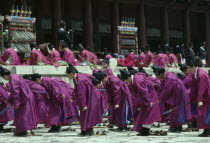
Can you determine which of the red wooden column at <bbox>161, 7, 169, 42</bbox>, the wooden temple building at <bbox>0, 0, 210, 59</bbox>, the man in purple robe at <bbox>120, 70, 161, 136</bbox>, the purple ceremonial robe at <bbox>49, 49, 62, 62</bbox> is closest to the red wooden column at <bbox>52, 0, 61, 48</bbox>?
the wooden temple building at <bbox>0, 0, 210, 59</bbox>

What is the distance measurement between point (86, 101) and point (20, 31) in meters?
6.39

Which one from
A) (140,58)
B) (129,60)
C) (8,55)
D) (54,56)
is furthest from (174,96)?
(140,58)

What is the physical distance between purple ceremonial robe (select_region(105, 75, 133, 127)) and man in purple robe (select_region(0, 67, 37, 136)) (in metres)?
2.18

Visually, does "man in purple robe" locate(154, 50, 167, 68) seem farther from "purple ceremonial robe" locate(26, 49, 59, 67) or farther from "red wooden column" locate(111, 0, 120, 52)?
"purple ceremonial robe" locate(26, 49, 59, 67)

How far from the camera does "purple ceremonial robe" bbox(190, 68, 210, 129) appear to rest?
9.95 m

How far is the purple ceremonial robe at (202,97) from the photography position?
9953 millimetres

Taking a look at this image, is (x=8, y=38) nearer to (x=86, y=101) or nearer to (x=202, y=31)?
(x=86, y=101)

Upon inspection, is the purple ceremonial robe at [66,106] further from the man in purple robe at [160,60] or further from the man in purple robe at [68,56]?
the man in purple robe at [160,60]

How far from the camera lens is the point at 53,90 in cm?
1158

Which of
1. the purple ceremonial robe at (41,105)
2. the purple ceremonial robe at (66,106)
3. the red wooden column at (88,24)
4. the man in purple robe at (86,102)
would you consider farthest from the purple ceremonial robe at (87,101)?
the red wooden column at (88,24)

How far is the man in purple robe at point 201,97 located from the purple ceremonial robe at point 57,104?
3.20m

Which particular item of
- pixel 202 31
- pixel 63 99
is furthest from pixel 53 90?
pixel 202 31

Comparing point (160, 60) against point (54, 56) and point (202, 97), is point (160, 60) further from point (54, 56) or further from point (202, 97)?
point (202, 97)

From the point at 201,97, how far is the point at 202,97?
0.06m
